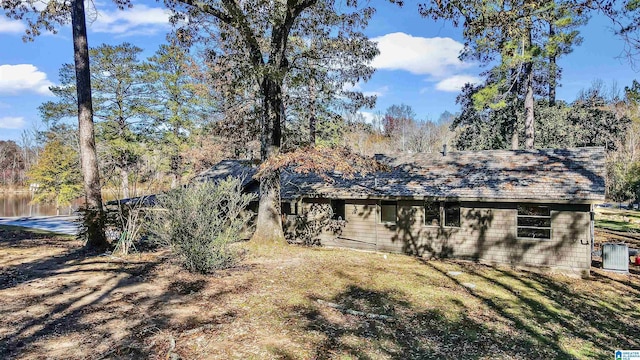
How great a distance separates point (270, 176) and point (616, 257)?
11.2 meters

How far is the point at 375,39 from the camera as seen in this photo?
13.4m

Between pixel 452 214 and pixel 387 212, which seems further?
pixel 387 212

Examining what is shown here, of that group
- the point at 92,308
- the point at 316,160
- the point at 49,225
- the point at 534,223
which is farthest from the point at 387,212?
the point at 49,225

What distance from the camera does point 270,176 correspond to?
1179 cm

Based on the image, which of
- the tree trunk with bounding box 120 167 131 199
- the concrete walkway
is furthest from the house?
the concrete walkway

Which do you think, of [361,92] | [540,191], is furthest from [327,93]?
[540,191]

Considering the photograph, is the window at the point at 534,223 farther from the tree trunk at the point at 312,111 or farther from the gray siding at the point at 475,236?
the tree trunk at the point at 312,111

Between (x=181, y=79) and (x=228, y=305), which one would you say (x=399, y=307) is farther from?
(x=181, y=79)

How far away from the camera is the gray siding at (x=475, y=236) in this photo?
10664 mm

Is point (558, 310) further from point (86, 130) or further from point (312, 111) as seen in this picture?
point (312, 111)

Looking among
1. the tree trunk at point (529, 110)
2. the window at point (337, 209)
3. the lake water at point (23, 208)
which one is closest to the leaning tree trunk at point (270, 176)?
the window at point (337, 209)

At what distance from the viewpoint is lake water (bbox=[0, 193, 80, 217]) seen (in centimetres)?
3288

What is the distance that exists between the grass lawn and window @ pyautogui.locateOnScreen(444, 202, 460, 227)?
9.32 ft

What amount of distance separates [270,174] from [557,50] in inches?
608
